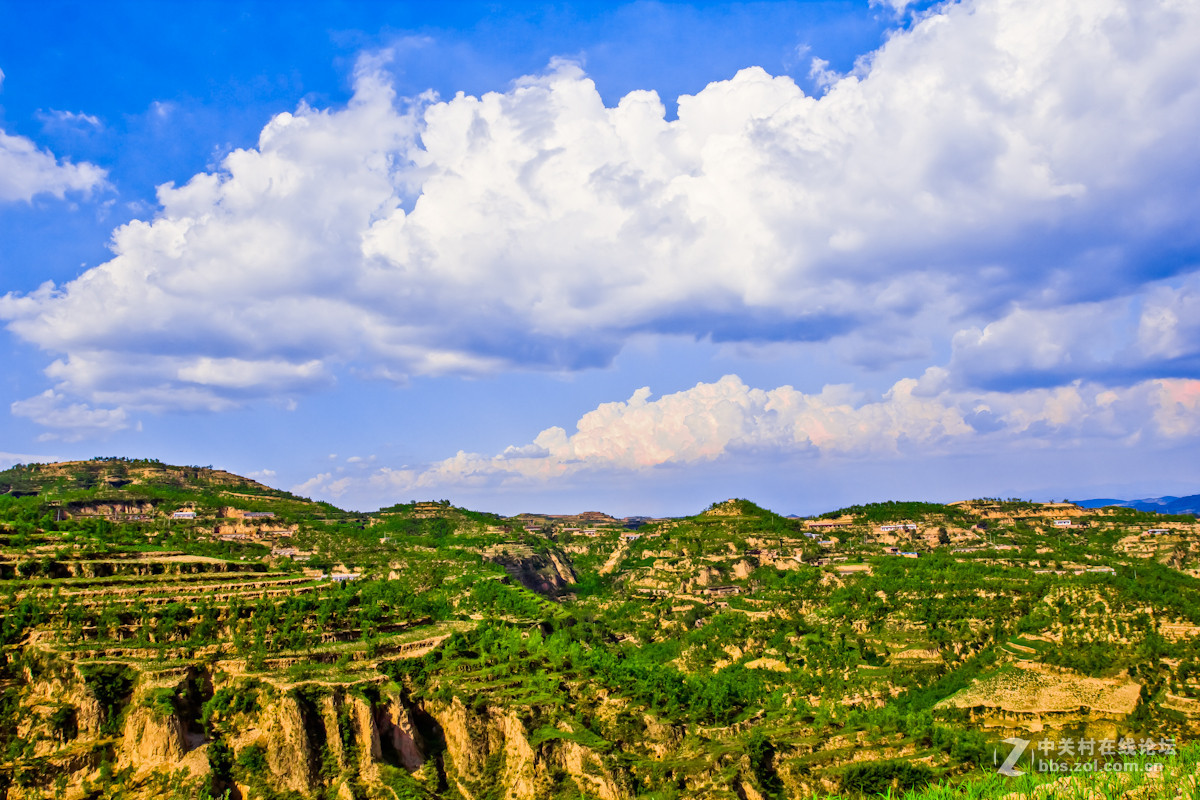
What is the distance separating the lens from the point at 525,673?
49.1 meters

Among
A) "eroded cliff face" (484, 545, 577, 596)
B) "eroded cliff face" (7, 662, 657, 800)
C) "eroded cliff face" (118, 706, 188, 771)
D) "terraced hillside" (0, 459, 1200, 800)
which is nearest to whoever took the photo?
"eroded cliff face" (118, 706, 188, 771)

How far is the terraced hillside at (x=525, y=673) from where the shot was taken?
37875mm

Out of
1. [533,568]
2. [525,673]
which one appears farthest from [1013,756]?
[533,568]

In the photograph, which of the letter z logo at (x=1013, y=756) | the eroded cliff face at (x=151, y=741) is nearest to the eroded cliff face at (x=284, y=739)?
the eroded cliff face at (x=151, y=741)

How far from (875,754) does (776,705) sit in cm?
1083

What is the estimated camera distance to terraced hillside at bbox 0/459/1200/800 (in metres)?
37.9

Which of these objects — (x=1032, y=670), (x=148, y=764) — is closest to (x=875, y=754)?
(x=1032, y=670)

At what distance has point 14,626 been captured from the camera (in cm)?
4156

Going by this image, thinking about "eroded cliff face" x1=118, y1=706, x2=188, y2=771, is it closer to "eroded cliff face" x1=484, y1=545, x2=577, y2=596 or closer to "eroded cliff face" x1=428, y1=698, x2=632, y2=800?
"eroded cliff face" x1=428, y1=698, x2=632, y2=800

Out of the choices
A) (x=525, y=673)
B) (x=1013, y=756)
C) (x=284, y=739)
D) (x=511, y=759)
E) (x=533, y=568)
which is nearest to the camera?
(x=284, y=739)

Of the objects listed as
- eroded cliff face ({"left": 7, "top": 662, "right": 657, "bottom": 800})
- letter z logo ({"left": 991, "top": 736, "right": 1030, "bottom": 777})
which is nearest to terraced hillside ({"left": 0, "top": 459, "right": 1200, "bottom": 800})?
eroded cliff face ({"left": 7, "top": 662, "right": 657, "bottom": 800})

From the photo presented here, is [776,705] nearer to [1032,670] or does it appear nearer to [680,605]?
[1032,670]

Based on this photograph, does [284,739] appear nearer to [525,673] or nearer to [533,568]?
[525,673]

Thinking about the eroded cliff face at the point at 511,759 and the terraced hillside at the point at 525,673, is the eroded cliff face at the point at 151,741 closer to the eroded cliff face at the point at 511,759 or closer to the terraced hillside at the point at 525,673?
the terraced hillside at the point at 525,673
